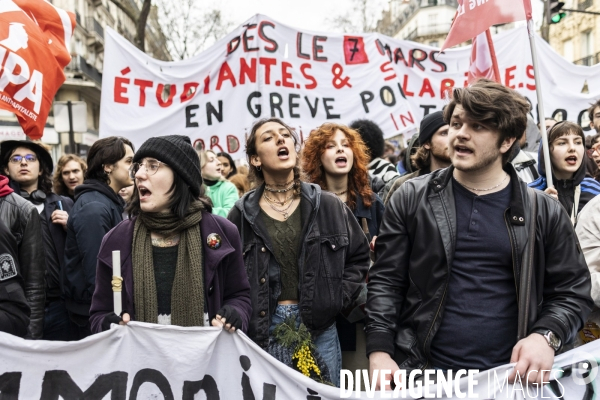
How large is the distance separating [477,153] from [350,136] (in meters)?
1.78

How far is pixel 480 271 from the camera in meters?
2.49

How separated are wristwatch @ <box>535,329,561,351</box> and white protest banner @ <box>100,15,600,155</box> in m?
3.96

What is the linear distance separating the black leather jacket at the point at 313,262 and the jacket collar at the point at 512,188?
30.6 inches

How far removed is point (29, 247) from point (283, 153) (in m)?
1.38

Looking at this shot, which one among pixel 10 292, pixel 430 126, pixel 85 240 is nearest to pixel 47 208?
pixel 85 240

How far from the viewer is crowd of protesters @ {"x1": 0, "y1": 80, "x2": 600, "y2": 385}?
8.19 ft

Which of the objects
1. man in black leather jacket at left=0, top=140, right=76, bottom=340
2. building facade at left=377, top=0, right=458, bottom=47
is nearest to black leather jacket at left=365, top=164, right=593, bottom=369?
man in black leather jacket at left=0, top=140, right=76, bottom=340

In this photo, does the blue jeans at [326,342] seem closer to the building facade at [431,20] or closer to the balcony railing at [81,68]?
the balcony railing at [81,68]

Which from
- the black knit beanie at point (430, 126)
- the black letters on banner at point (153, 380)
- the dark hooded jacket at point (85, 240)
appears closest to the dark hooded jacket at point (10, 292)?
the black letters on banner at point (153, 380)

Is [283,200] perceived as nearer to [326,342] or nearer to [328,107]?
[326,342]

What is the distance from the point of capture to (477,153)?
8.35 ft

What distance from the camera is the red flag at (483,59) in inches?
176

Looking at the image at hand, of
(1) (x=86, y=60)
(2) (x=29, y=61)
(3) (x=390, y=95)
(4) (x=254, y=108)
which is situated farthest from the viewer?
(1) (x=86, y=60)

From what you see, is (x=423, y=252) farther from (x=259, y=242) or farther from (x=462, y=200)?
(x=259, y=242)
